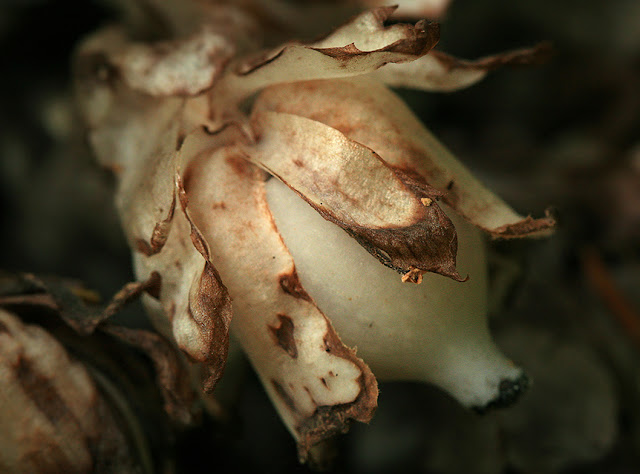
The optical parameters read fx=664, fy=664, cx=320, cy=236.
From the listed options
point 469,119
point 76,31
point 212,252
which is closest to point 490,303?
point 212,252

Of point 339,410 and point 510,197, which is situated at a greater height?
point 339,410

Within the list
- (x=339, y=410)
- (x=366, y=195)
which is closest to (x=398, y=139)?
(x=366, y=195)

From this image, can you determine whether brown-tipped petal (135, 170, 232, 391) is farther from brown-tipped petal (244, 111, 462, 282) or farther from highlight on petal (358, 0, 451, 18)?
highlight on petal (358, 0, 451, 18)

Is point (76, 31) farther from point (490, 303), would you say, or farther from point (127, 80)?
point (490, 303)

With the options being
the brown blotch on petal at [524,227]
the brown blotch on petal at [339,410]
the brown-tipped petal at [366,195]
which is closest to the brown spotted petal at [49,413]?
the brown blotch on petal at [339,410]

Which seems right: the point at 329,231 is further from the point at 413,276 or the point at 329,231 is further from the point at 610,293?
the point at 610,293

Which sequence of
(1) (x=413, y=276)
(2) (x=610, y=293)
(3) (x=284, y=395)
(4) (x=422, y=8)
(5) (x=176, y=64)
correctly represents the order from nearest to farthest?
(1) (x=413, y=276) < (3) (x=284, y=395) < (5) (x=176, y=64) < (4) (x=422, y=8) < (2) (x=610, y=293)

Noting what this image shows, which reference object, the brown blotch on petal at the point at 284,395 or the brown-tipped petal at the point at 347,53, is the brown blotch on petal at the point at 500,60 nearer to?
the brown-tipped petal at the point at 347,53
